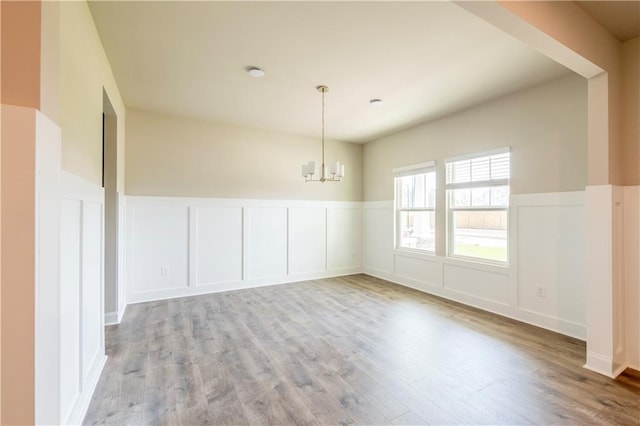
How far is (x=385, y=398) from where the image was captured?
203cm

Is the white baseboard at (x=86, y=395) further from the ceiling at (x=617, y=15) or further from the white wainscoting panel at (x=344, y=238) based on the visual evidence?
the ceiling at (x=617, y=15)

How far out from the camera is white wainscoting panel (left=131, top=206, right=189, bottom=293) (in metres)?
4.19

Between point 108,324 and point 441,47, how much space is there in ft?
14.9

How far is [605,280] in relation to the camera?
7.59 feet

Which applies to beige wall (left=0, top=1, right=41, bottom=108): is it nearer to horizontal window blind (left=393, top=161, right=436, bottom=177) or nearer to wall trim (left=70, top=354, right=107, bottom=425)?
wall trim (left=70, top=354, right=107, bottom=425)

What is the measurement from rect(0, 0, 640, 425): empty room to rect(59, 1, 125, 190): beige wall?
3 centimetres

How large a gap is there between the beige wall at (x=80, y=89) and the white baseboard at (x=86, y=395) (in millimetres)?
1419

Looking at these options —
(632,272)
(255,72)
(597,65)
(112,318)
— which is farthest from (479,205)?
(112,318)

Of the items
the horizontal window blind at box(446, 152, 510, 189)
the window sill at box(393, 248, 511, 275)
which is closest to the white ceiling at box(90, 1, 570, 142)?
the horizontal window blind at box(446, 152, 510, 189)

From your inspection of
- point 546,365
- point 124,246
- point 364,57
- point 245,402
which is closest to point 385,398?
point 245,402

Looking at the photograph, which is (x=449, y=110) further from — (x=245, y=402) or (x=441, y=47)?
(x=245, y=402)

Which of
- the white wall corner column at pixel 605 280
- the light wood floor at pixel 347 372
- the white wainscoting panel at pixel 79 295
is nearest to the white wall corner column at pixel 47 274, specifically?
the white wainscoting panel at pixel 79 295

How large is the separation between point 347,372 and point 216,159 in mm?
3813

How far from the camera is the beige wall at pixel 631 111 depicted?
92.3 inches
